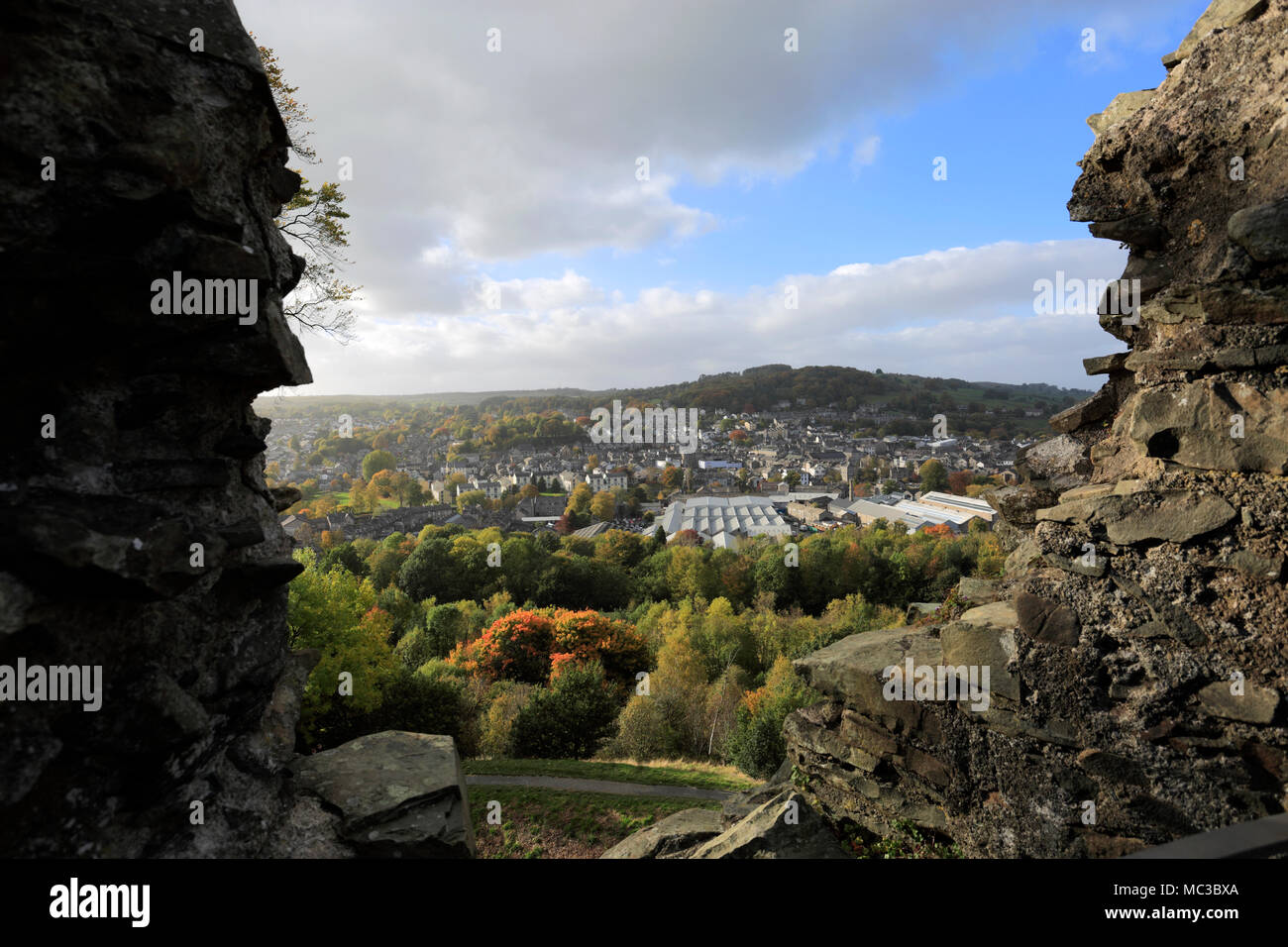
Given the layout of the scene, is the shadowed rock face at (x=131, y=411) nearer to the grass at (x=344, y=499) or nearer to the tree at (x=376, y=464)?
the grass at (x=344, y=499)

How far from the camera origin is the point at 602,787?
13031mm

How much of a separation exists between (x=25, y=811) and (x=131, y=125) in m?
4.09

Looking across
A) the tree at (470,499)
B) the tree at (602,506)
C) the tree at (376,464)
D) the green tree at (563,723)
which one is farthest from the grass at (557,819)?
the tree at (376,464)

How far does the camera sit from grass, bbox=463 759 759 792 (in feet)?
45.5

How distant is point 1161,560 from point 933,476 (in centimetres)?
8201

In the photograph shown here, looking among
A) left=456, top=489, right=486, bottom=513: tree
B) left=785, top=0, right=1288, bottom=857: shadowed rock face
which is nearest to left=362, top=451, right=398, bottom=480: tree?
left=456, top=489, right=486, bottom=513: tree

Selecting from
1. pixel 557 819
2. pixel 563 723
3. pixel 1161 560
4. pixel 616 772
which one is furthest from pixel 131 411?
pixel 563 723

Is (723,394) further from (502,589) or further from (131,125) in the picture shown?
(131,125)

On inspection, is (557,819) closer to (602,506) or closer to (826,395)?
(602,506)

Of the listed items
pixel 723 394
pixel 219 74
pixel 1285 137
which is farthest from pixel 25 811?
pixel 723 394

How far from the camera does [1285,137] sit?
4.63m

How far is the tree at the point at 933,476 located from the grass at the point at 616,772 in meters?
72.2

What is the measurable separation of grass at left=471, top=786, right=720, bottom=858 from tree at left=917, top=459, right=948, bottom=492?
250 feet
